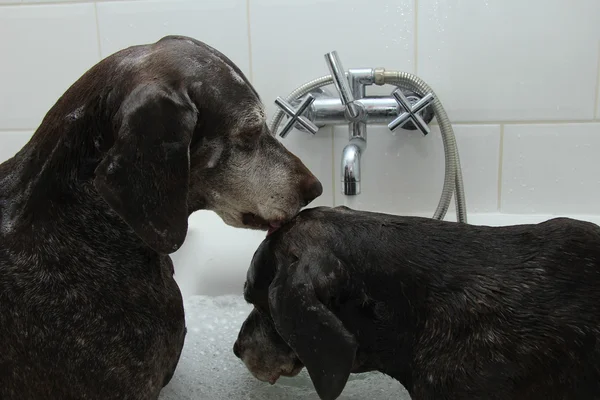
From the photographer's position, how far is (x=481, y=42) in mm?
1831

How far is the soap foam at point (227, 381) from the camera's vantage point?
4.41 ft

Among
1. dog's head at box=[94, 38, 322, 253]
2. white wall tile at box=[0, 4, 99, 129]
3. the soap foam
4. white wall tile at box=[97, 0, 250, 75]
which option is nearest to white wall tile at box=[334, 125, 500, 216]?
white wall tile at box=[97, 0, 250, 75]

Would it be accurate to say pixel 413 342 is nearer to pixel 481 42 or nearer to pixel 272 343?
pixel 272 343

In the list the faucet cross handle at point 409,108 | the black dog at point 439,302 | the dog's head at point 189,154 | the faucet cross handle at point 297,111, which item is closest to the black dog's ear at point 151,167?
the dog's head at point 189,154

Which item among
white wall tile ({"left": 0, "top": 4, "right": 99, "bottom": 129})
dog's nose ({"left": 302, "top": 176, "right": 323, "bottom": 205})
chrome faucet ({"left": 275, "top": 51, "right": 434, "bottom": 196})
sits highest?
white wall tile ({"left": 0, "top": 4, "right": 99, "bottom": 129})

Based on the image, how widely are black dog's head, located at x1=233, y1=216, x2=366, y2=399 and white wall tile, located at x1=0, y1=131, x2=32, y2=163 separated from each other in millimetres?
1415

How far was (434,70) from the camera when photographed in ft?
6.11

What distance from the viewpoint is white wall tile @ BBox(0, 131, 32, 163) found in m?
2.16

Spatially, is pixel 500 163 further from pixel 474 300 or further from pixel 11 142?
pixel 11 142

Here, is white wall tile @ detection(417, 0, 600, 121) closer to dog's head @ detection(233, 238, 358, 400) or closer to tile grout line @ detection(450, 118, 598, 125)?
tile grout line @ detection(450, 118, 598, 125)

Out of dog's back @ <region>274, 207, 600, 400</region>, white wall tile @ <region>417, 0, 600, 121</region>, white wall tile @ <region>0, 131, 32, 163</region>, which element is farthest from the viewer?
white wall tile @ <region>0, 131, 32, 163</region>

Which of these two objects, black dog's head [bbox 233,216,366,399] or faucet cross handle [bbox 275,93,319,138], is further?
faucet cross handle [bbox 275,93,319,138]

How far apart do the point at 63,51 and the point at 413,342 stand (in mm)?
1644

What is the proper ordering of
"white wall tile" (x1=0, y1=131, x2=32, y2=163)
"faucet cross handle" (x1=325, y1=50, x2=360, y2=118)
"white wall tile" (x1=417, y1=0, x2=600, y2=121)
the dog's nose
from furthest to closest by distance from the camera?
"white wall tile" (x1=0, y1=131, x2=32, y2=163), "white wall tile" (x1=417, y1=0, x2=600, y2=121), "faucet cross handle" (x1=325, y1=50, x2=360, y2=118), the dog's nose
